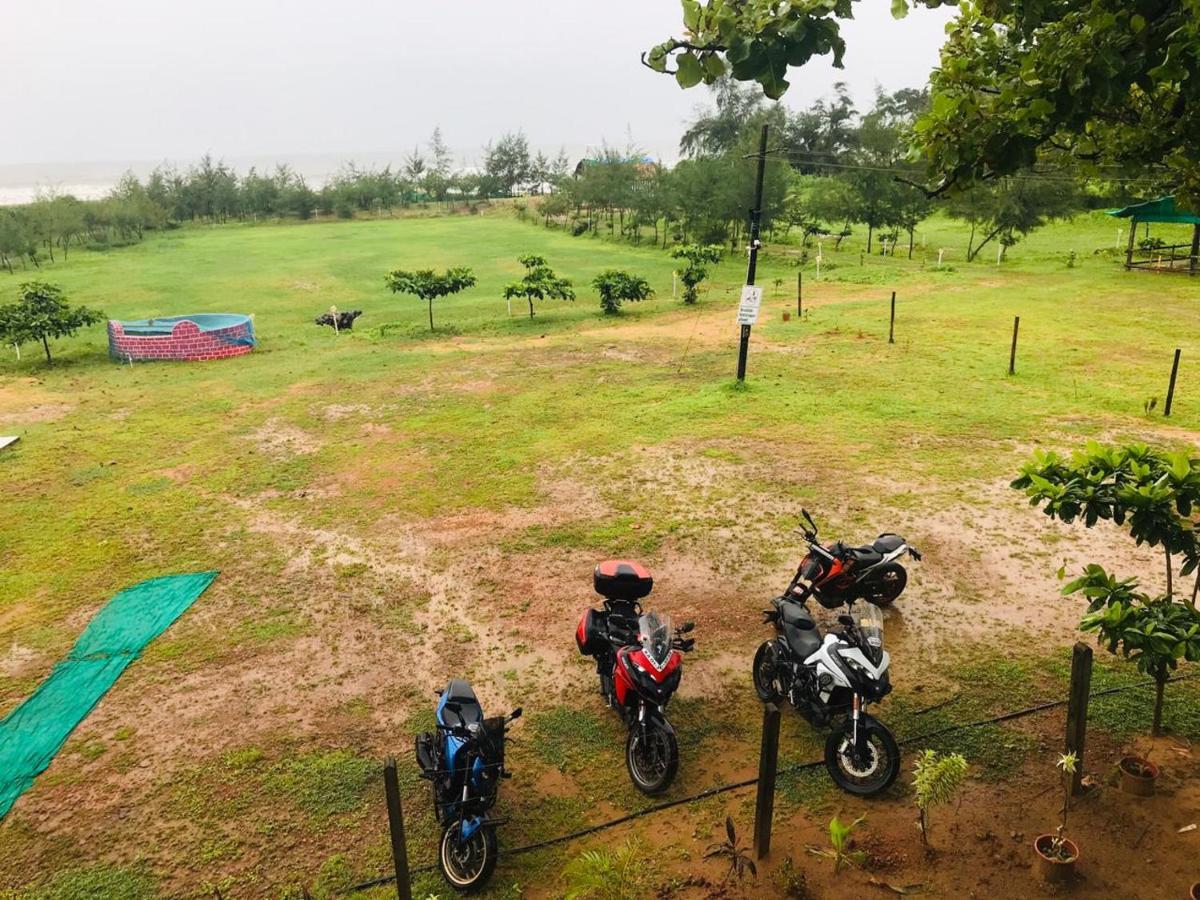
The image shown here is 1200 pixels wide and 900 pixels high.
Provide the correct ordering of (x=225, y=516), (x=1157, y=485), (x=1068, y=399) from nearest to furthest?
(x=1157, y=485)
(x=225, y=516)
(x=1068, y=399)

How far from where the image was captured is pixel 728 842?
165 inches

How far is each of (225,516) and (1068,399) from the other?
39.4 ft

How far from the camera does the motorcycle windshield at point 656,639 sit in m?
4.71

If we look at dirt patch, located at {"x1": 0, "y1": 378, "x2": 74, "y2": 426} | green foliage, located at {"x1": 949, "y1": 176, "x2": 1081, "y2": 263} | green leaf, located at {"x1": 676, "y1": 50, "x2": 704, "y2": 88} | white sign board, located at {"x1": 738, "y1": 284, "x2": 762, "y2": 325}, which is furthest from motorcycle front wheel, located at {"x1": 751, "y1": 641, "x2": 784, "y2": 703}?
green foliage, located at {"x1": 949, "y1": 176, "x2": 1081, "y2": 263}

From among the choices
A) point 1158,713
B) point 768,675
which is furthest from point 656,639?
point 1158,713

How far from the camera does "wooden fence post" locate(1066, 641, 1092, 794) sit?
159 inches

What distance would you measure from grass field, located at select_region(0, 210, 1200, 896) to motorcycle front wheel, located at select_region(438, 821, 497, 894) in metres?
0.17

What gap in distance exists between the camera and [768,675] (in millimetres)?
5500

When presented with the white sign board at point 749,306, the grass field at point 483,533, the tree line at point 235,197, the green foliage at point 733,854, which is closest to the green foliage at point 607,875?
the grass field at point 483,533

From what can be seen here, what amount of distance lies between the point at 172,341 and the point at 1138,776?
1824cm

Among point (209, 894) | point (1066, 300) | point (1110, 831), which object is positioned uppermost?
point (1066, 300)

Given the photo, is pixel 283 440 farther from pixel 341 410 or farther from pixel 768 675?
pixel 768 675

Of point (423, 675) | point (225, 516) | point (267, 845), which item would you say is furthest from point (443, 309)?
point (267, 845)

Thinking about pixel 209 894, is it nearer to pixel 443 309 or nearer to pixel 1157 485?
pixel 1157 485
